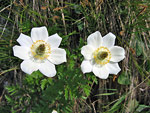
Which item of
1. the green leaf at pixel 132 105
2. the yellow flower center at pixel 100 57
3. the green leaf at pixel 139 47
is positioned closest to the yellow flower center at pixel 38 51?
the yellow flower center at pixel 100 57

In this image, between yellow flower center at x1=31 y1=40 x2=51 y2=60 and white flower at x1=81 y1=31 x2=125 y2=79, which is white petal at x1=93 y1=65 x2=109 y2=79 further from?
yellow flower center at x1=31 y1=40 x2=51 y2=60

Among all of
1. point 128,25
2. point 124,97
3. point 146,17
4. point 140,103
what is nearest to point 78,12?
point 128,25

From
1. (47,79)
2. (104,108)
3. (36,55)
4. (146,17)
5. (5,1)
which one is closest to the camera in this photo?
(36,55)

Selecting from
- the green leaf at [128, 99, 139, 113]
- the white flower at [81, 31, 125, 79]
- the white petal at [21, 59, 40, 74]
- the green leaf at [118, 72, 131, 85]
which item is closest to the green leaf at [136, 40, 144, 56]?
the green leaf at [118, 72, 131, 85]

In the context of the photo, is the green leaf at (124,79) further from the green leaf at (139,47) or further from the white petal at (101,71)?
the white petal at (101,71)

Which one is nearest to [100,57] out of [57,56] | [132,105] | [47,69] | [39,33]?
[57,56]

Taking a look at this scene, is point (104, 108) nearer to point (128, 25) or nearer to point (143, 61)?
point (143, 61)

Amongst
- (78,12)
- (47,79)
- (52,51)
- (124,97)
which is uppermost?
(78,12)
